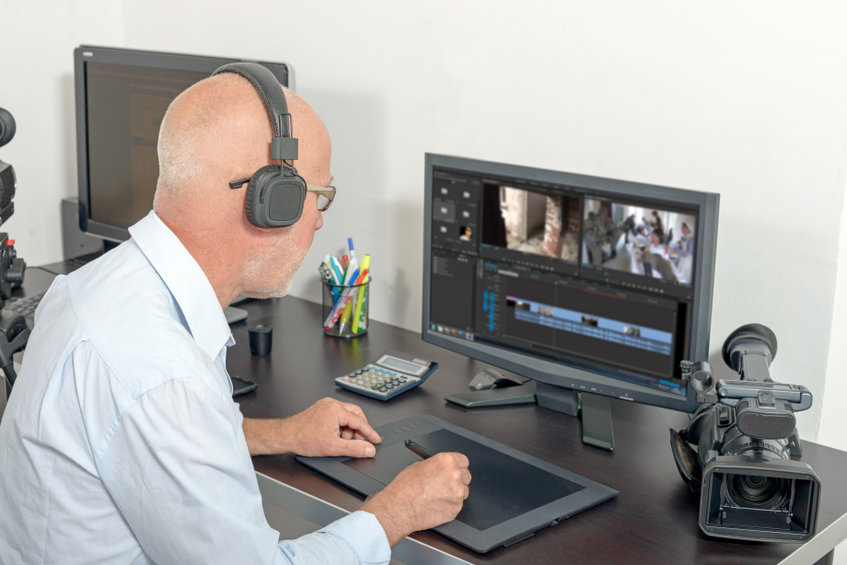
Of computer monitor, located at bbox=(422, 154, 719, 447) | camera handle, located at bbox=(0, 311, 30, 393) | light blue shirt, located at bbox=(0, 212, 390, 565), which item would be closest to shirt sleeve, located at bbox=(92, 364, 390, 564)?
light blue shirt, located at bbox=(0, 212, 390, 565)

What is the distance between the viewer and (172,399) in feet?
3.61

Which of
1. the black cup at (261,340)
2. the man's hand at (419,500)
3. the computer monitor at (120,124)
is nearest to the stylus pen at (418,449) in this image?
the man's hand at (419,500)

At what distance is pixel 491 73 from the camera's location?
2.05m

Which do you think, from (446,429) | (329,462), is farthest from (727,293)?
(329,462)

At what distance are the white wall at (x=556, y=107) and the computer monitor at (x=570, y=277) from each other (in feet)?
0.80

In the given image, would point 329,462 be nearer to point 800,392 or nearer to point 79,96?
point 800,392

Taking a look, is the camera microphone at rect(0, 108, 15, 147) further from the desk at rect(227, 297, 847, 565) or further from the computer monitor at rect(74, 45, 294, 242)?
the desk at rect(227, 297, 847, 565)

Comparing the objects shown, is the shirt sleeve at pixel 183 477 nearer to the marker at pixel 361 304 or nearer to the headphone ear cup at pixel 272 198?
the headphone ear cup at pixel 272 198

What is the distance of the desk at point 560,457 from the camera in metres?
1.32

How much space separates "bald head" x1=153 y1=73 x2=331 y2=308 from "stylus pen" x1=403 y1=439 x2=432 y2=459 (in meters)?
0.43

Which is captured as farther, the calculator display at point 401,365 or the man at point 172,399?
the calculator display at point 401,365

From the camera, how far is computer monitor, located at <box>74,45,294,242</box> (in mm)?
2244

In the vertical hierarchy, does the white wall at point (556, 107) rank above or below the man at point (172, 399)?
above

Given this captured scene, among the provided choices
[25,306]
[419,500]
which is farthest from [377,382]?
[25,306]
